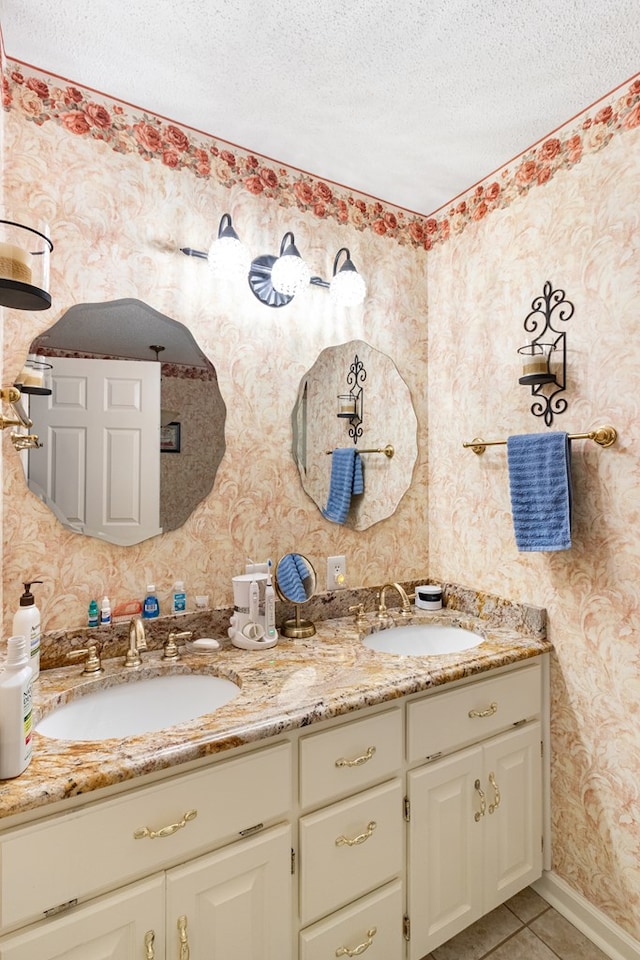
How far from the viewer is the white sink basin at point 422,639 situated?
72.6 inches

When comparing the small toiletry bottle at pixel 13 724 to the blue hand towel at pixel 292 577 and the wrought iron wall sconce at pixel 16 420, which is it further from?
the blue hand towel at pixel 292 577

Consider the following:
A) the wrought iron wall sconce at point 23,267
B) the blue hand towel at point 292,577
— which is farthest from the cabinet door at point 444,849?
the wrought iron wall sconce at point 23,267

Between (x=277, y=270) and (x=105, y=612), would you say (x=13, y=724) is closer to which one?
(x=105, y=612)

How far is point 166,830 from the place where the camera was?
1.01m

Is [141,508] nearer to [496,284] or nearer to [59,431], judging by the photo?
[59,431]

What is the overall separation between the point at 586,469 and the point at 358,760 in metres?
1.10

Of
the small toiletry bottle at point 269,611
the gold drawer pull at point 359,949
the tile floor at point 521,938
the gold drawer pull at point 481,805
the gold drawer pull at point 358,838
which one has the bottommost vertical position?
the tile floor at point 521,938

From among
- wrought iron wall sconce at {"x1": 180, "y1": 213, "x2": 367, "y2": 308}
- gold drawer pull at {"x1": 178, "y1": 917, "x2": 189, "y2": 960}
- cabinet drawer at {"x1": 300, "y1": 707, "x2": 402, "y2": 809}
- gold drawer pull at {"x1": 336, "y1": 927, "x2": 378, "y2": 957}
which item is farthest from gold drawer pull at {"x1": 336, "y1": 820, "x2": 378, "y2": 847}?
wrought iron wall sconce at {"x1": 180, "y1": 213, "x2": 367, "y2": 308}

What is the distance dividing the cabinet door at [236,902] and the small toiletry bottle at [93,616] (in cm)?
69

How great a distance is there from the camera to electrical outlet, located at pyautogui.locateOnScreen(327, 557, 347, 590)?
1935mm

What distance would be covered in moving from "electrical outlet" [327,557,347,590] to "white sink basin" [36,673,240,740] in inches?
24.3

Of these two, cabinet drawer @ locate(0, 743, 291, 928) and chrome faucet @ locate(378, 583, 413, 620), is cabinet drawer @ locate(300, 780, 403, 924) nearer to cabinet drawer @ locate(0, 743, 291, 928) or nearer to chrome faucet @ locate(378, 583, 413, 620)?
cabinet drawer @ locate(0, 743, 291, 928)

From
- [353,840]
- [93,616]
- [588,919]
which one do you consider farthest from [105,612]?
[588,919]

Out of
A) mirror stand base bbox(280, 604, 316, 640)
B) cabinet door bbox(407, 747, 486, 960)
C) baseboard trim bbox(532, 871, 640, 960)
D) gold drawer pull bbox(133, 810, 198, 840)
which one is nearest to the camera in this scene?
gold drawer pull bbox(133, 810, 198, 840)
